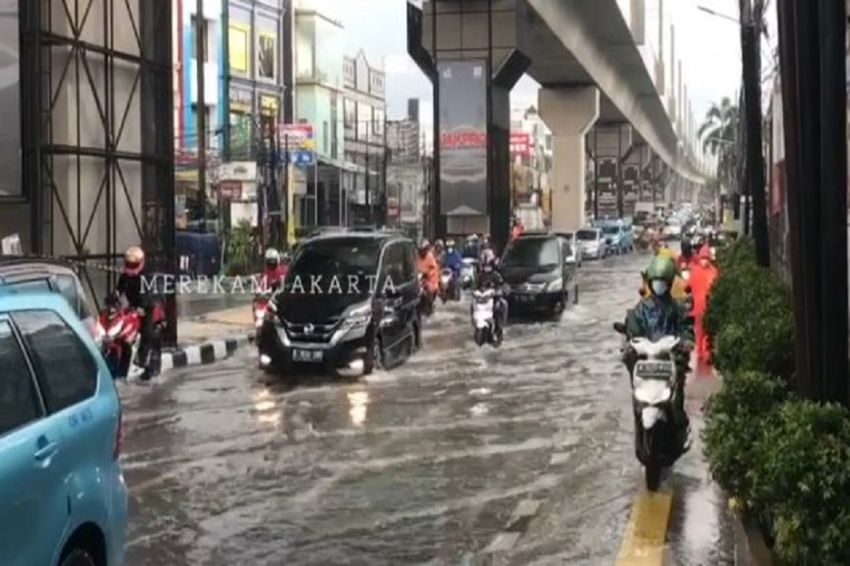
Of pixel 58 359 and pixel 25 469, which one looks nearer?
pixel 25 469

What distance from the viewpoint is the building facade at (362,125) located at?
189 ft

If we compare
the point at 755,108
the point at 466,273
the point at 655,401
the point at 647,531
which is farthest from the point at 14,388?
the point at 466,273

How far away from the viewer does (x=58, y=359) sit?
4.75m

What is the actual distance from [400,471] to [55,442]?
16.1 feet

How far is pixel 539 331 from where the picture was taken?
21.2m

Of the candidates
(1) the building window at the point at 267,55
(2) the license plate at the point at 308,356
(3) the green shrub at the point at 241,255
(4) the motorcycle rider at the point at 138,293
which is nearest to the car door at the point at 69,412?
(2) the license plate at the point at 308,356

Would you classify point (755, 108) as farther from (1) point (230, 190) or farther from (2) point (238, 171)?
(1) point (230, 190)

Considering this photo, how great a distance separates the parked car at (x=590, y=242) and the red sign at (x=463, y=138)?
16373mm

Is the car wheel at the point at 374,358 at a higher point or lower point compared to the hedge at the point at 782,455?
lower

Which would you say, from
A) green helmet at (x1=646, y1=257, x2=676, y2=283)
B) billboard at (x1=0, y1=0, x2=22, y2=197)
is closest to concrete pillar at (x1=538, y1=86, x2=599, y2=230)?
billboard at (x1=0, y1=0, x2=22, y2=197)

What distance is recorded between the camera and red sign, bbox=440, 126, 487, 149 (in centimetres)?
3588

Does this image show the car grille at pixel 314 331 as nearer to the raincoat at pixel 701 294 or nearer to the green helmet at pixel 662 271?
the raincoat at pixel 701 294

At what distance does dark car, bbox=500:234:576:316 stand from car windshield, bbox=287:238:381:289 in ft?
24.4

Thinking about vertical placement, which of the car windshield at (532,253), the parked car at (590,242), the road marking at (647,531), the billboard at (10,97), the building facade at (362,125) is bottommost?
the road marking at (647,531)
